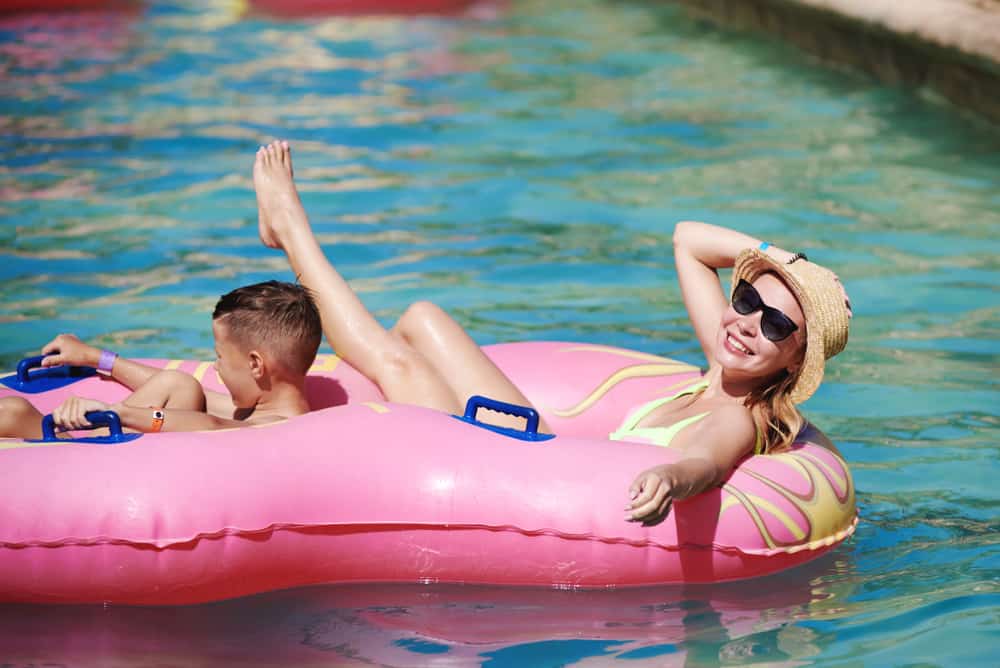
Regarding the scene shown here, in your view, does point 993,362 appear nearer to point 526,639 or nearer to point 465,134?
point 526,639

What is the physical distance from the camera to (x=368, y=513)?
10.9ft

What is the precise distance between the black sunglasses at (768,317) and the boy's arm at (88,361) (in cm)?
158

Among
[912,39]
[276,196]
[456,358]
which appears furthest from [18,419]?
[912,39]

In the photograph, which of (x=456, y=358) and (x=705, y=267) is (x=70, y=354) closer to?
(x=456, y=358)

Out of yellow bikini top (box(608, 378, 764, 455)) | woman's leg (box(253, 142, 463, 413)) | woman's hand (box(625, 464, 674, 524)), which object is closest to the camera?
woman's hand (box(625, 464, 674, 524))

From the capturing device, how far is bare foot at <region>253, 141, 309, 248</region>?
4.12m

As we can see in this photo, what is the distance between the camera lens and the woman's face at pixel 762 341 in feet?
11.6

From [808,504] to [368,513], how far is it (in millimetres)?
1029

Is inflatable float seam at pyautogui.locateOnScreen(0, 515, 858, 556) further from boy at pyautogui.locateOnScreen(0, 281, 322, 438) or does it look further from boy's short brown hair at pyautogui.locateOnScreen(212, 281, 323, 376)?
boy's short brown hair at pyautogui.locateOnScreen(212, 281, 323, 376)

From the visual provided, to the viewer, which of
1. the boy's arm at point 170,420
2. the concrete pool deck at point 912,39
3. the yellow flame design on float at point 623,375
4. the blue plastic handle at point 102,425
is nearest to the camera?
the blue plastic handle at point 102,425

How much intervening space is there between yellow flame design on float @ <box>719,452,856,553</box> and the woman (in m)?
0.07

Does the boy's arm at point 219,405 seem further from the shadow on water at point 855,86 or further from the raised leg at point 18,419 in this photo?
the shadow on water at point 855,86

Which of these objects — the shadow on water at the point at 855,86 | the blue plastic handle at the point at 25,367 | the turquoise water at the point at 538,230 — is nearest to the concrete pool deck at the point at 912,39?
the shadow on water at the point at 855,86

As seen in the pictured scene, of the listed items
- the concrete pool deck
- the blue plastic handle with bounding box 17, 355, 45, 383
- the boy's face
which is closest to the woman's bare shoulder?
the boy's face
